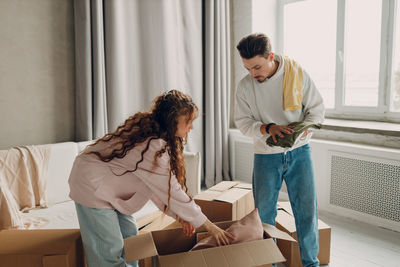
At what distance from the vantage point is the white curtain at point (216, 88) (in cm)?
350

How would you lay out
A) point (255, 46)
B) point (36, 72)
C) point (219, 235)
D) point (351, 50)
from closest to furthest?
1. point (219, 235)
2. point (255, 46)
3. point (36, 72)
4. point (351, 50)

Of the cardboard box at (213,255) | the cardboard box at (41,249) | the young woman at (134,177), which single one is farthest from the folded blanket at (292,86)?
the cardboard box at (41,249)

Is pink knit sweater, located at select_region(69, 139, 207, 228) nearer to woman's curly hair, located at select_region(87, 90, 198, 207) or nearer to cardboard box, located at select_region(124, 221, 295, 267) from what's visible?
woman's curly hair, located at select_region(87, 90, 198, 207)

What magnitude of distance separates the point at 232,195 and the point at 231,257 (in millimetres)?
1208

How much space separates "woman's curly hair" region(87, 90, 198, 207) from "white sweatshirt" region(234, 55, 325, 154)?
0.55 meters

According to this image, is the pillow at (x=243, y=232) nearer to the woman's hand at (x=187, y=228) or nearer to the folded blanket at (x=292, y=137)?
the woman's hand at (x=187, y=228)

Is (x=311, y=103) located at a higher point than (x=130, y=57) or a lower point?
lower

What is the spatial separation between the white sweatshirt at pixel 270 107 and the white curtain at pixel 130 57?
53.6 inches

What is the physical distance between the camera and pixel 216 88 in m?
3.59

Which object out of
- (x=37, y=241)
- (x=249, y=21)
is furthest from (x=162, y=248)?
(x=249, y=21)

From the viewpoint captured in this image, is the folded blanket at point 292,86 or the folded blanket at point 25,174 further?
the folded blanket at point 25,174

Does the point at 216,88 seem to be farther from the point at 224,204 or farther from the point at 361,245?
the point at 361,245

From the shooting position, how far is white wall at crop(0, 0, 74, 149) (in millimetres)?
2479

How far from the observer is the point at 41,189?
2.32m
